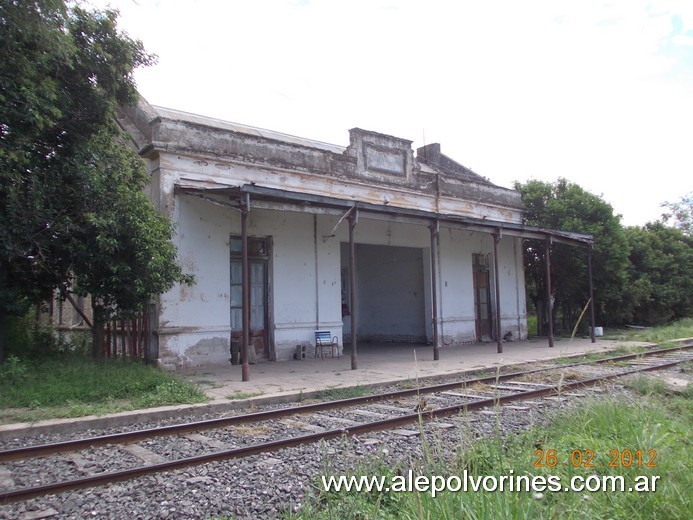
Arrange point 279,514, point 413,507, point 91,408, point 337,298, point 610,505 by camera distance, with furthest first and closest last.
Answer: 1. point 337,298
2. point 91,408
3. point 279,514
4. point 610,505
5. point 413,507

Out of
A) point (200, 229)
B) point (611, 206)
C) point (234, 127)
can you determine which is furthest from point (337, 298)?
point (611, 206)

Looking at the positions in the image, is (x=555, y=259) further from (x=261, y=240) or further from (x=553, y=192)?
(x=261, y=240)

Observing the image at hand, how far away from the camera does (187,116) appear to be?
48.6 feet

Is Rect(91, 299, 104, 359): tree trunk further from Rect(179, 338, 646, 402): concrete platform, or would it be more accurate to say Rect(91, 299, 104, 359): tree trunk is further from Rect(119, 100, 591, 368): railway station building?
Rect(179, 338, 646, 402): concrete platform

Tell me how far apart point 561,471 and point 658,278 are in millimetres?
22815

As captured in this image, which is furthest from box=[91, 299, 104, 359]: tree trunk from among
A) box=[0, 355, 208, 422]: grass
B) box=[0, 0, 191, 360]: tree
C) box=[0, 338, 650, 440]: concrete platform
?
box=[0, 338, 650, 440]: concrete platform

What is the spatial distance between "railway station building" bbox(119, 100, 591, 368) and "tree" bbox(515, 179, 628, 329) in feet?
5.13

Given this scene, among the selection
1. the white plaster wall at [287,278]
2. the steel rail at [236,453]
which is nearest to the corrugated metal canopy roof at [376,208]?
the white plaster wall at [287,278]

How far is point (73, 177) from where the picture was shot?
28.5ft

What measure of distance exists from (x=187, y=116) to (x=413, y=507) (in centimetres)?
1369

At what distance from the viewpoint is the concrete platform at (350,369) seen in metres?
8.94

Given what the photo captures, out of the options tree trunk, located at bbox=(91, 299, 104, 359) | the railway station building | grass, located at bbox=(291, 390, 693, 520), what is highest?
the railway station building

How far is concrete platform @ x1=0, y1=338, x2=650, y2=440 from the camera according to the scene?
690 cm

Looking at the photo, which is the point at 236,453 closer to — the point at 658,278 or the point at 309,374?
the point at 309,374
